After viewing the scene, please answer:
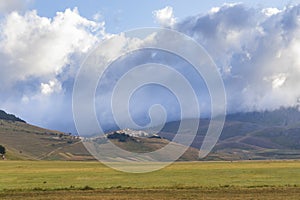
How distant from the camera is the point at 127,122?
230 ft

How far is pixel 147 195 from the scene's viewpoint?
180 ft

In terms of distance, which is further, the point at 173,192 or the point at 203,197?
the point at 173,192

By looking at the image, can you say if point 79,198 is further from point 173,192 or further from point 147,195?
point 173,192

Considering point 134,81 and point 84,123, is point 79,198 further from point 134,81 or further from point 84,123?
point 134,81

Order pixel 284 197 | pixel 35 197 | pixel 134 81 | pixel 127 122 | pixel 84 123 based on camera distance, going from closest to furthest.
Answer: pixel 284 197 < pixel 35 197 < pixel 84 123 < pixel 134 81 < pixel 127 122

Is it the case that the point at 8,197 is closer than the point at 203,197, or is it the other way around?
the point at 203,197

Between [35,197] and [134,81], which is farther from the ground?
[134,81]

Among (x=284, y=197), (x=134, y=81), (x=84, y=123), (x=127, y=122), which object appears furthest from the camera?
(x=127, y=122)

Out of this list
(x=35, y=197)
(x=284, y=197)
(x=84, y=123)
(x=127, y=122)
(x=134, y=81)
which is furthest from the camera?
(x=127, y=122)

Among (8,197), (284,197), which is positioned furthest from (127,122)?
(284,197)

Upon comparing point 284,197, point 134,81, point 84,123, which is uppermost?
point 134,81

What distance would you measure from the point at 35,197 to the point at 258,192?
87.4 feet

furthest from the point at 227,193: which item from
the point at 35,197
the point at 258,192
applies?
the point at 35,197

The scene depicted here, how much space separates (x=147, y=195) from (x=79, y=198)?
788 cm
